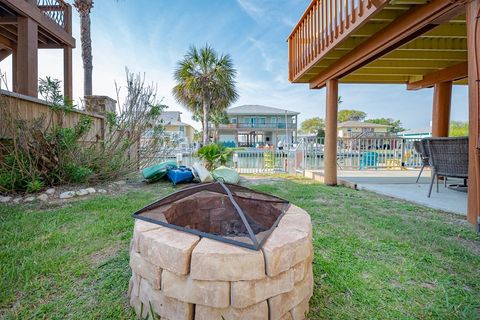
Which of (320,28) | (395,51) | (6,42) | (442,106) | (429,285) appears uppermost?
(6,42)

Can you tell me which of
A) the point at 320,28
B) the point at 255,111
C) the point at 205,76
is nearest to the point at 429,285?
the point at 320,28

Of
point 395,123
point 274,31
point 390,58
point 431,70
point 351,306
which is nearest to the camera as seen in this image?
point 351,306

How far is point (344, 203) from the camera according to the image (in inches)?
131

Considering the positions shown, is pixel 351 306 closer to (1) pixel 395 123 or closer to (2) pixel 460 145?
(2) pixel 460 145

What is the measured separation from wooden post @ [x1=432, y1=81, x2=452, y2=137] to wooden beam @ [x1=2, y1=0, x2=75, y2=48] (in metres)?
8.53

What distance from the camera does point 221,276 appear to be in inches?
39.3

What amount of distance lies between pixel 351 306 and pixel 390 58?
177 inches

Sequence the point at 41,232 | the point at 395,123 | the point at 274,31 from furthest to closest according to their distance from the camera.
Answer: the point at 395,123
the point at 274,31
the point at 41,232

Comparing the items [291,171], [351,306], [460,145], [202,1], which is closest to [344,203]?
[460,145]

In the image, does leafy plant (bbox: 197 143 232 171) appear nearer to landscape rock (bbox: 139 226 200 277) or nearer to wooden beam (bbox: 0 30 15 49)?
landscape rock (bbox: 139 226 200 277)

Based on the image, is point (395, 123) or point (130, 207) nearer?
point (130, 207)

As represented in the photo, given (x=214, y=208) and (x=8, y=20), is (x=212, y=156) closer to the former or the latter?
(x=214, y=208)

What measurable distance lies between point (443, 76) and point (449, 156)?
111 inches

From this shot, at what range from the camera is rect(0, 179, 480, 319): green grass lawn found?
1.27m
